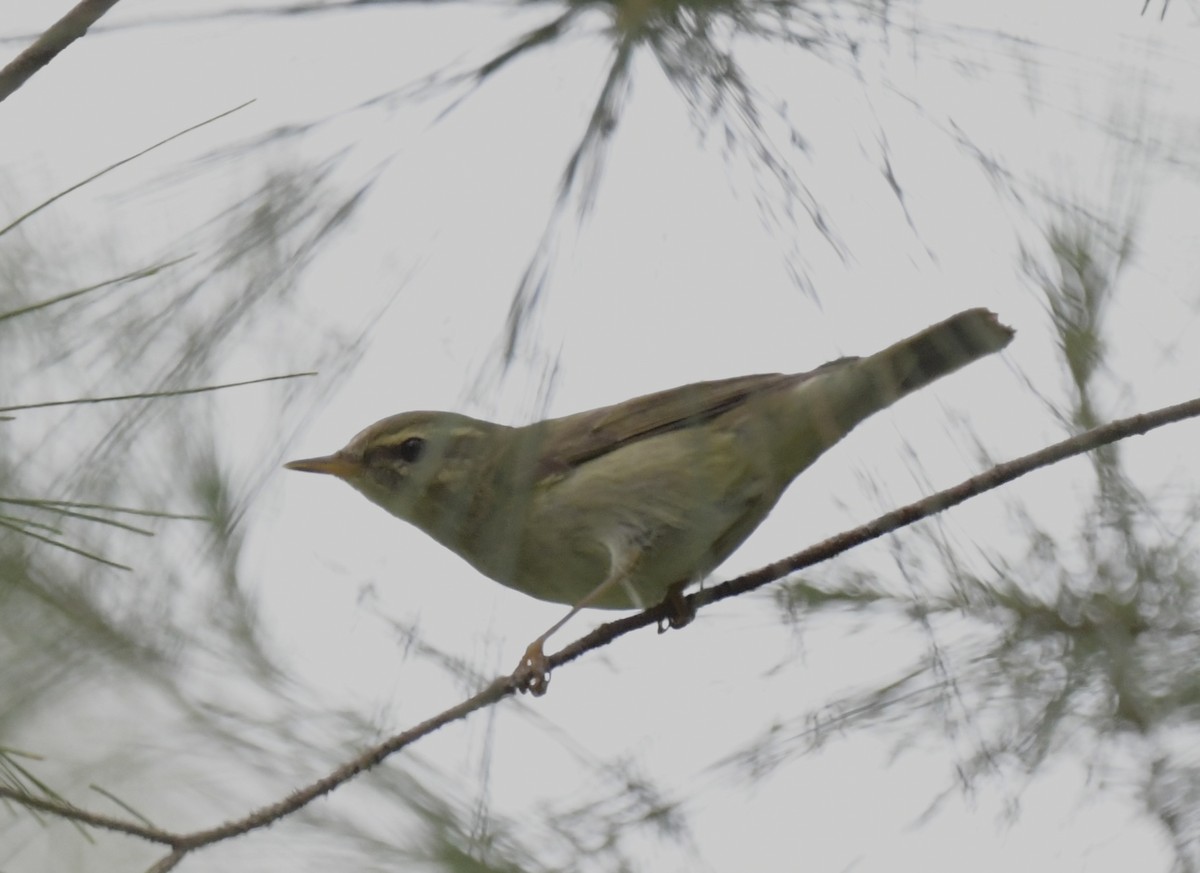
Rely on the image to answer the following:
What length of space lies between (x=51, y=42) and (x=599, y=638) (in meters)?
1.73

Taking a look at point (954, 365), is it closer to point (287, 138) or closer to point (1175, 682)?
point (1175, 682)

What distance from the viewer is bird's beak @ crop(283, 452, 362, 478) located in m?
3.99

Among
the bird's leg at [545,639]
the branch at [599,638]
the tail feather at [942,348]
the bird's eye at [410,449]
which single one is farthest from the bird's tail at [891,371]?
the bird's eye at [410,449]

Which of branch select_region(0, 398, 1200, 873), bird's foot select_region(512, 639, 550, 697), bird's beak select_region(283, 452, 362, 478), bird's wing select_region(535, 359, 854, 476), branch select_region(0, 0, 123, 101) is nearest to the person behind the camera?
branch select_region(0, 0, 123, 101)

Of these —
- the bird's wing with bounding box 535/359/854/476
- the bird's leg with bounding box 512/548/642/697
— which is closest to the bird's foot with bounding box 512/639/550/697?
the bird's leg with bounding box 512/548/642/697

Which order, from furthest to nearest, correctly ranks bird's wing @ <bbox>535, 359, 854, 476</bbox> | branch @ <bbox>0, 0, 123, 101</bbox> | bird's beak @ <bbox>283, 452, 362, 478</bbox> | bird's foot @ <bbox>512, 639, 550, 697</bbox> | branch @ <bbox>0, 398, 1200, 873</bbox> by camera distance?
bird's beak @ <bbox>283, 452, 362, 478</bbox> → bird's wing @ <bbox>535, 359, 854, 476</bbox> → bird's foot @ <bbox>512, 639, 550, 697</bbox> → branch @ <bbox>0, 398, 1200, 873</bbox> → branch @ <bbox>0, 0, 123, 101</bbox>

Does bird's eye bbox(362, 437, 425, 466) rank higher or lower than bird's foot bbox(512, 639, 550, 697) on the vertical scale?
higher

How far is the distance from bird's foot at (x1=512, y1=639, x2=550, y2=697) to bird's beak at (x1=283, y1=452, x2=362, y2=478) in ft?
2.91

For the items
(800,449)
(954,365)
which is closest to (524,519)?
(800,449)

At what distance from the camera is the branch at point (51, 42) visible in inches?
85.0

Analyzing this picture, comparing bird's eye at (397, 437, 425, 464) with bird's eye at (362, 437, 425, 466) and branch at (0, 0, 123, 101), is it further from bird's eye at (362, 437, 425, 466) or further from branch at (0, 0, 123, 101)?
branch at (0, 0, 123, 101)

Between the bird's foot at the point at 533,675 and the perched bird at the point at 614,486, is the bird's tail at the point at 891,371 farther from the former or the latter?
the bird's foot at the point at 533,675

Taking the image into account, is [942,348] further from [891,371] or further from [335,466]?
[335,466]

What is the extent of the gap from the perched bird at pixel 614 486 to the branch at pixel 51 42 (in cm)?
136
